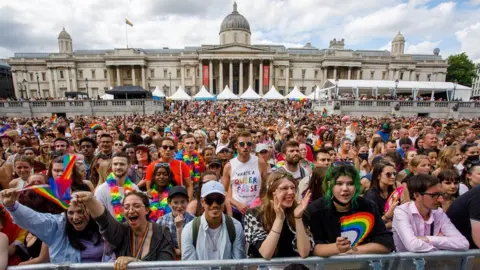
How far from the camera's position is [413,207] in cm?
280

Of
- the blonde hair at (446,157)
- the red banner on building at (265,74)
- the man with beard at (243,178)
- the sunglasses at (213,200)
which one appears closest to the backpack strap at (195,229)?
the sunglasses at (213,200)

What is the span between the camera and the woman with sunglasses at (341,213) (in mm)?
2473

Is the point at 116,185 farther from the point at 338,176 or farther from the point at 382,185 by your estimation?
the point at 382,185

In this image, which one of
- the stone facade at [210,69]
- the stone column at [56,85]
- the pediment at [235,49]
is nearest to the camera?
the pediment at [235,49]

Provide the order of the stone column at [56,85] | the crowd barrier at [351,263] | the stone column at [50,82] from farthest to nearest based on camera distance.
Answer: the stone column at [50,82], the stone column at [56,85], the crowd barrier at [351,263]

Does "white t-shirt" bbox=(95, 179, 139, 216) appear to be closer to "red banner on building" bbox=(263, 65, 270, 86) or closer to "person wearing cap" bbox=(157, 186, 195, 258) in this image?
"person wearing cap" bbox=(157, 186, 195, 258)

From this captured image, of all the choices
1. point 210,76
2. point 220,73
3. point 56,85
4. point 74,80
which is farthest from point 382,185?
point 56,85

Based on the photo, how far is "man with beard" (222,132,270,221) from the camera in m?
4.32

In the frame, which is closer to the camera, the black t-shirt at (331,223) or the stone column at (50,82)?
the black t-shirt at (331,223)

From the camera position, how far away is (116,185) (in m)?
3.81

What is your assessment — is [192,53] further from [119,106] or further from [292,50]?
[119,106]

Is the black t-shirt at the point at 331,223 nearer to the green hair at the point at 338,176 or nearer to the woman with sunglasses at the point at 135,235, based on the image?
the green hair at the point at 338,176

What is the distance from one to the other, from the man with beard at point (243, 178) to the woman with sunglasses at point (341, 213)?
Result: 1728mm

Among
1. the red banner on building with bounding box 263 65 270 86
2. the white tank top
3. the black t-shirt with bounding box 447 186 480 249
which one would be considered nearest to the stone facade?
the red banner on building with bounding box 263 65 270 86
